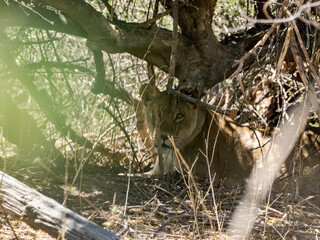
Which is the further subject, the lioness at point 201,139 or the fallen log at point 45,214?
the lioness at point 201,139

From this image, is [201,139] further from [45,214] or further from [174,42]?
[45,214]

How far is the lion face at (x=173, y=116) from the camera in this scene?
511cm

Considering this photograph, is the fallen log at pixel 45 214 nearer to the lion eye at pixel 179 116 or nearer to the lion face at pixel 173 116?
the lion face at pixel 173 116

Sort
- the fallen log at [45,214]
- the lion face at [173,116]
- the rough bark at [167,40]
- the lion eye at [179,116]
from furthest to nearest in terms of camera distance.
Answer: the lion eye at [179,116] → the lion face at [173,116] → the rough bark at [167,40] → the fallen log at [45,214]

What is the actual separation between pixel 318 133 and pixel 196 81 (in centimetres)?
147

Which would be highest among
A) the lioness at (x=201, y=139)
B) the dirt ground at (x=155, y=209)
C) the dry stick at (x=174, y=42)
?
the dry stick at (x=174, y=42)

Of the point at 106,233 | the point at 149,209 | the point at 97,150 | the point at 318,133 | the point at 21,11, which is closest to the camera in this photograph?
the point at 106,233

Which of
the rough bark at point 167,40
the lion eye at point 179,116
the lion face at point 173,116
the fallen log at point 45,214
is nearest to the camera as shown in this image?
the fallen log at point 45,214

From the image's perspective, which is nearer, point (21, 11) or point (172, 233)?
point (172, 233)

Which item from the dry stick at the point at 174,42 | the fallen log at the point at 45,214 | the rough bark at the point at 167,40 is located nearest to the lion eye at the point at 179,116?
the rough bark at the point at 167,40

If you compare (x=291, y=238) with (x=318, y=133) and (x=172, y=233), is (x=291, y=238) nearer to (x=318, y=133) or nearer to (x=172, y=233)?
(x=172, y=233)

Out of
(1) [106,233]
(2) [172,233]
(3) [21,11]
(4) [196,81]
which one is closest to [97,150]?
(4) [196,81]

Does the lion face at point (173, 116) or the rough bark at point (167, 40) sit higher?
the rough bark at point (167, 40)

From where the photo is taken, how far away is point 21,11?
454 centimetres
